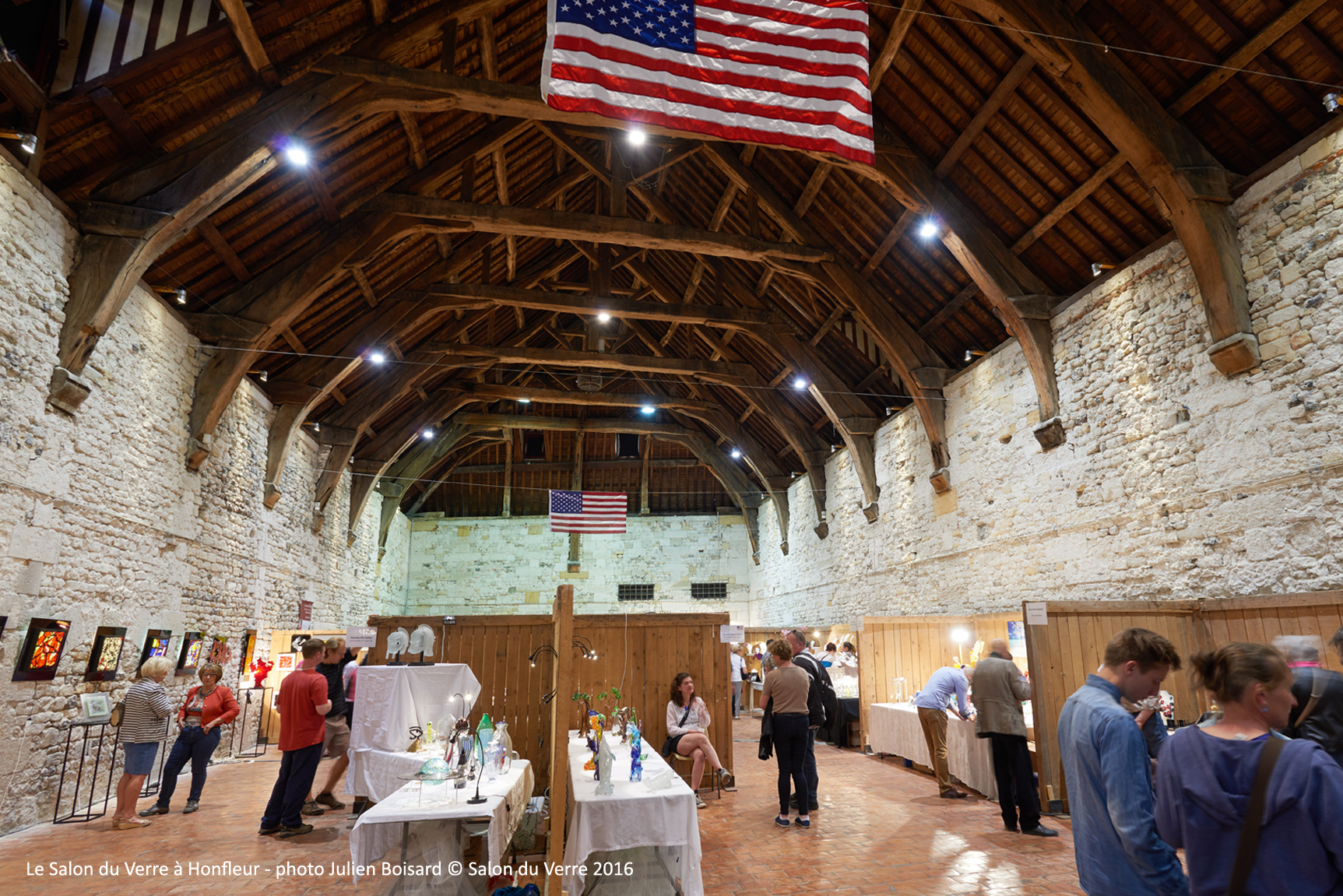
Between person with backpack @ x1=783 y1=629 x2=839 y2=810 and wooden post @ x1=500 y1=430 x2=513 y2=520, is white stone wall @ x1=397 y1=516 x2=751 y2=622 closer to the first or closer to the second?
wooden post @ x1=500 y1=430 x2=513 y2=520

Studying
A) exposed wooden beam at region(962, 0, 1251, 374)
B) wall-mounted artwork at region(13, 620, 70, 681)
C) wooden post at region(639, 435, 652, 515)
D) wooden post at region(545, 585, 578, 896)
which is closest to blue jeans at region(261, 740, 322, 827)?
wall-mounted artwork at region(13, 620, 70, 681)

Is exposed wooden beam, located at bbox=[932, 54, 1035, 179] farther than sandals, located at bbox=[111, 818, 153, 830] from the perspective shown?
Yes

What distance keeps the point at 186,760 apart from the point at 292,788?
5.30ft

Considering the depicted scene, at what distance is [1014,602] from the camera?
850 centimetres

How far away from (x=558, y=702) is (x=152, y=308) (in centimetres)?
702

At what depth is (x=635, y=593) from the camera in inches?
795

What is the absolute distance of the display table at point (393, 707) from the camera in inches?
227

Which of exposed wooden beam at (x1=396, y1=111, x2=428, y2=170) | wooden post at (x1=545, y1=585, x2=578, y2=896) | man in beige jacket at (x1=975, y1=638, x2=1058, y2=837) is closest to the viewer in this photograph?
wooden post at (x1=545, y1=585, x2=578, y2=896)

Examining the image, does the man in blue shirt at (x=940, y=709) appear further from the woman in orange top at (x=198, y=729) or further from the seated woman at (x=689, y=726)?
the woman in orange top at (x=198, y=729)

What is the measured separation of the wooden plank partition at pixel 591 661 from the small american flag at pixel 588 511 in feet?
21.2

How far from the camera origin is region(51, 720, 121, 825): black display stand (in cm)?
617

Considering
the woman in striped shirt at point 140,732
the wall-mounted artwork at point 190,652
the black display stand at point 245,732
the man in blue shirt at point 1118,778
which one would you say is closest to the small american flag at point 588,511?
the black display stand at point 245,732

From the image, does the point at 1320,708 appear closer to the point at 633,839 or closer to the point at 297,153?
the point at 633,839

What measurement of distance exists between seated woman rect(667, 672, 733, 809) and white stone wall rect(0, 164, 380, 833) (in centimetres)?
554
